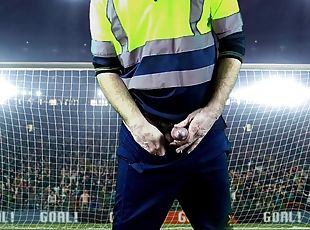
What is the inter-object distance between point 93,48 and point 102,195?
14.1 ft

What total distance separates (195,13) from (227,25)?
100mm

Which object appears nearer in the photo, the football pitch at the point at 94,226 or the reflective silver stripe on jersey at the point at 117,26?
the reflective silver stripe on jersey at the point at 117,26

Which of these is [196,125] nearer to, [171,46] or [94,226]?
[171,46]

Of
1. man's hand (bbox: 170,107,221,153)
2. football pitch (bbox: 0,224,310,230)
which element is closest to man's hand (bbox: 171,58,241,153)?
man's hand (bbox: 170,107,221,153)

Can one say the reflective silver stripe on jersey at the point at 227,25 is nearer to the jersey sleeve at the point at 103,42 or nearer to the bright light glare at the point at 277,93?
the jersey sleeve at the point at 103,42

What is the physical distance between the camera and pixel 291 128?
498 cm

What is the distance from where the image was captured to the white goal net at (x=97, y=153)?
16.8ft

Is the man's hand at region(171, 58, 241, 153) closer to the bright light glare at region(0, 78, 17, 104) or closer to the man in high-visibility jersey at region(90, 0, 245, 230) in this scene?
the man in high-visibility jersey at region(90, 0, 245, 230)

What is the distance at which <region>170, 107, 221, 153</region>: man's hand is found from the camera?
1211mm

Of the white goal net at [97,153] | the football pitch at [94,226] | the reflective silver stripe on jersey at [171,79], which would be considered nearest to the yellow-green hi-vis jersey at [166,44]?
the reflective silver stripe on jersey at [171,79]

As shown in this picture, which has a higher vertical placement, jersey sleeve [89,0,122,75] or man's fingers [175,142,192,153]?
jersey sleeve [89,0,122,75]

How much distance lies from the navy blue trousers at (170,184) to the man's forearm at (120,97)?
0.07 m

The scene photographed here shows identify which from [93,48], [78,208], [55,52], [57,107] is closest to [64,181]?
[78,208]

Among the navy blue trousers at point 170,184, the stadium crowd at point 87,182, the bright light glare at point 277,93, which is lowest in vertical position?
the stadium crowd at point 87,182
